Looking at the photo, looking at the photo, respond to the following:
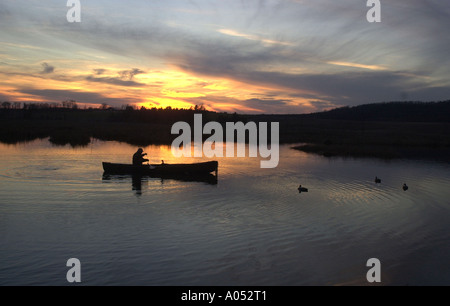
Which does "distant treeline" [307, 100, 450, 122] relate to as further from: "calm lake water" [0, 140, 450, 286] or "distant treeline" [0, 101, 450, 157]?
"calm lake water" [0, 140, 450, 286]

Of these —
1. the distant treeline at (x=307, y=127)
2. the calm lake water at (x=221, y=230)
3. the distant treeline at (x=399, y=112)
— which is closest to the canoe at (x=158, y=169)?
the calm lake water at (x=221, y=230)

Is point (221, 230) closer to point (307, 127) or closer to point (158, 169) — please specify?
point (158, 169)

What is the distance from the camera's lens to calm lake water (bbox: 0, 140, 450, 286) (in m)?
9.61

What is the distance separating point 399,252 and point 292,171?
17141mm

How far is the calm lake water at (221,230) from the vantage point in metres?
9.61

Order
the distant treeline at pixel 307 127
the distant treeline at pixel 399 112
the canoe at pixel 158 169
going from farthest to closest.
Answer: the distant treeline at pixel 399 112 < the distant treeline at pixel 307 127 < the canoe at pixel 158 169

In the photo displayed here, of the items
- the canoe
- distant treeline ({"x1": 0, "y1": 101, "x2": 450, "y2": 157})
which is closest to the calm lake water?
the canoe

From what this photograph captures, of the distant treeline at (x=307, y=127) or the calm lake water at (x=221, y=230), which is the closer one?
the calm lake water at (x=221, y=230)

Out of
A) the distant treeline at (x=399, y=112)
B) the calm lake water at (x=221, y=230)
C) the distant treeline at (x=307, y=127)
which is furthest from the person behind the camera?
the distant treeline at (x=399, y=112)

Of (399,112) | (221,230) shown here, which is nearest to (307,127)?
(399,112)

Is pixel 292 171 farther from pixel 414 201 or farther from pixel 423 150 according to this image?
pixel 423 150

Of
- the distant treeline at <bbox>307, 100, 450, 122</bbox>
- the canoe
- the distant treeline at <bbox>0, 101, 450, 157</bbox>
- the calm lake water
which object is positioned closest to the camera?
the calm lake water

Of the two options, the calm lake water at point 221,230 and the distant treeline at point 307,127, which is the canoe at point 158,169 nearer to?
the calm lake water at point 221,230

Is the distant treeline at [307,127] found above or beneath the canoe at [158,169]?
above
